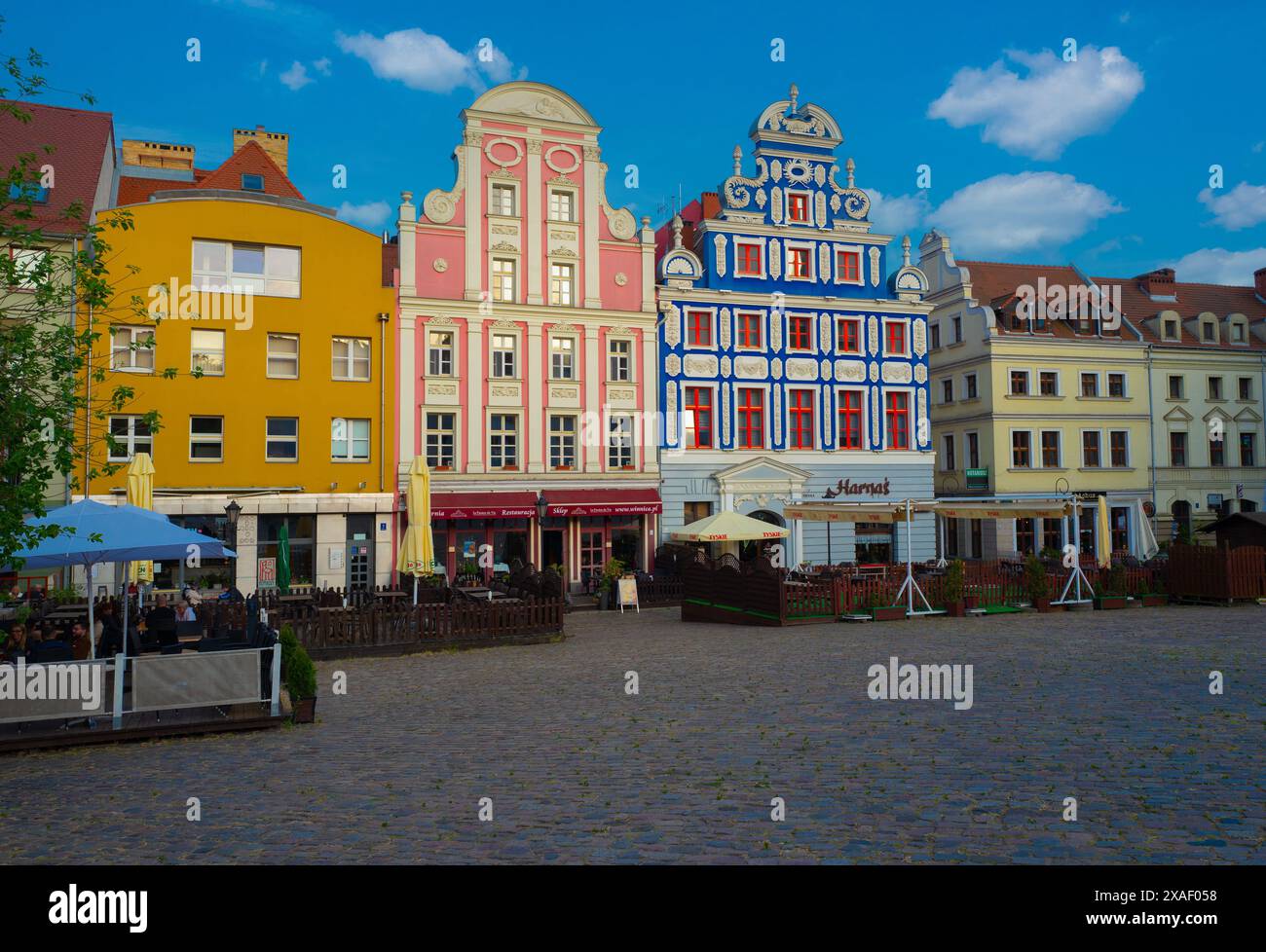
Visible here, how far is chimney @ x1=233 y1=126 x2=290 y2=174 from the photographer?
4009 cm

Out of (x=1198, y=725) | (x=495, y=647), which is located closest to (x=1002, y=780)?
(x=1198, y=725)

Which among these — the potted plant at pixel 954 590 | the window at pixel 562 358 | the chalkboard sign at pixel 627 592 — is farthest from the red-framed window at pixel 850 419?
the potted plant at pixel 954 590

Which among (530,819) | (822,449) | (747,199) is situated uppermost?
(747,199)

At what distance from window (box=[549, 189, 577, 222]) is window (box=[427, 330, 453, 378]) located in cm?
613

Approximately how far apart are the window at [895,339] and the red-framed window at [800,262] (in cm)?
412

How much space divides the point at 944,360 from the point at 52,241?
3689 cm

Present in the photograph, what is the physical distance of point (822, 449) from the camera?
36969 millimetres

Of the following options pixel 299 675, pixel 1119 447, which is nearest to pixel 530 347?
pixel 299 675

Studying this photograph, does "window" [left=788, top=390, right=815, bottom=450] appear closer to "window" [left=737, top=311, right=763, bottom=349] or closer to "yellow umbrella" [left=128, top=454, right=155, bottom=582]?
"window" [left=737, top=311, right=763, bottom=349]

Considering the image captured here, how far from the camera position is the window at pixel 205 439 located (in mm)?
29391

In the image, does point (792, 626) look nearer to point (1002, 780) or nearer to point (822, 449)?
point (1002, 780)

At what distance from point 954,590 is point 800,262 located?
18.1 m

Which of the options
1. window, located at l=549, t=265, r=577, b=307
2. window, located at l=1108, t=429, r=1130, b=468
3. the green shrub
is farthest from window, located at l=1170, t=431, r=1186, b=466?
the green shrub

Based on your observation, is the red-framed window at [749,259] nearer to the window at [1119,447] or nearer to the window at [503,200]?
the window at [503,200]
